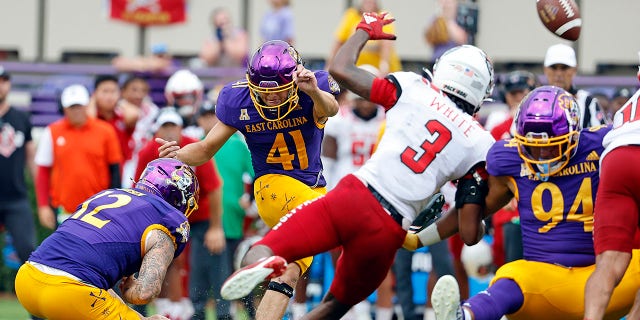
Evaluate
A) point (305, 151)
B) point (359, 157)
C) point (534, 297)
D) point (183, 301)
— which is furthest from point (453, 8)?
point (534, 297)

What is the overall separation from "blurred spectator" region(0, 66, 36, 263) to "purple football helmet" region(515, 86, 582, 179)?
18.2 ft

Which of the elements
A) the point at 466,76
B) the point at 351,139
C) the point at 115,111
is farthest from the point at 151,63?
the point at 466,76

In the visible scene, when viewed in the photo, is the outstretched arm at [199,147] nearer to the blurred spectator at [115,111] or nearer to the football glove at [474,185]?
the football glove at [474,185]

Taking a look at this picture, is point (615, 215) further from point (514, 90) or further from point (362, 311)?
point (362, 311)

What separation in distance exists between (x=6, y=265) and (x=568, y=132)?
7.48m

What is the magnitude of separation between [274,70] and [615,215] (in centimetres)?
212

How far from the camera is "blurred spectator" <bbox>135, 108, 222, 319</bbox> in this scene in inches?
412

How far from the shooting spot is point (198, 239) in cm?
1073

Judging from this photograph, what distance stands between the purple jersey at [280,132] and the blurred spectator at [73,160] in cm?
328

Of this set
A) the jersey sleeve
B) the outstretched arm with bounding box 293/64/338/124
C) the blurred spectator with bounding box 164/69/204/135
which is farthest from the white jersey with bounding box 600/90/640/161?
the blurred spectator with bounding box 164/69/204/135

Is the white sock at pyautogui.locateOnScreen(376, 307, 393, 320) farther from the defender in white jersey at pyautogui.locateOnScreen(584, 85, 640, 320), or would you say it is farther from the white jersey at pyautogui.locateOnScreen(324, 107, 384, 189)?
the defender in white jersey at pyautogui.locateOnScreen(584, 85, 640, 320)

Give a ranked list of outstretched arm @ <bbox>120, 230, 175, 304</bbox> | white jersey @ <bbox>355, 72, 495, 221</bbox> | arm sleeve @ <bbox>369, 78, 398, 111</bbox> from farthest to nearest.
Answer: arm sleeve @ <bbox>369, 78, 398, 111</bbox>
white jersey @ <bbox>355, 72, 495, 221</bbox>
outstretched arm @ <bbox>120, 230, 175, 304</bbox>

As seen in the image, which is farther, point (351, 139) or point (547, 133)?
point (351, 139)

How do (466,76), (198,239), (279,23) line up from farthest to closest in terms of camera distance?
(279,23), (198,239), (466,76)
